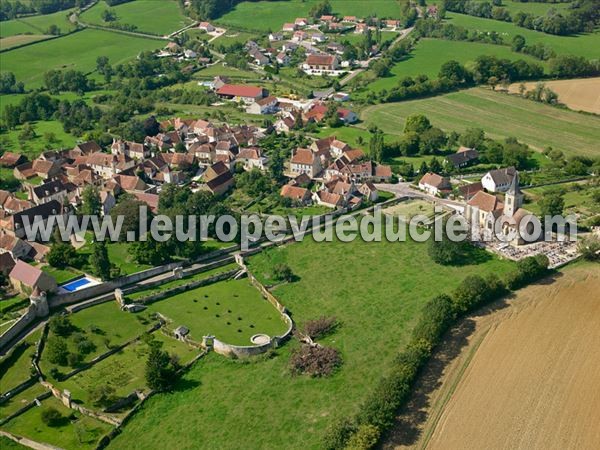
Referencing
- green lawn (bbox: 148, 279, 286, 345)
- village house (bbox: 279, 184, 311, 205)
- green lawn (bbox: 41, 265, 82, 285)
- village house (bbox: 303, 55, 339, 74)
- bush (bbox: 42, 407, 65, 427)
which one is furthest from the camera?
village house (bbox: 303, 55, 339, 74)

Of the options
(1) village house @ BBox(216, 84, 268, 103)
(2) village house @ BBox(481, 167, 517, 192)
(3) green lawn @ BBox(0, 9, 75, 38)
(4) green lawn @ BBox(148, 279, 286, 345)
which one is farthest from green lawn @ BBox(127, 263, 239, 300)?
(3) green lawn @ BBox(0, 9, 75, 38)

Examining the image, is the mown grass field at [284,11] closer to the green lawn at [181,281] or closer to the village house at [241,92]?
the village house at [241,92]

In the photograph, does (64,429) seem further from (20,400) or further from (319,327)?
(319,327)

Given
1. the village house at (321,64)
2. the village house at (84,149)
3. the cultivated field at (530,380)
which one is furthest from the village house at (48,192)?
the village house at (321,64)

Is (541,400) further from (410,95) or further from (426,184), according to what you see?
(410,95)

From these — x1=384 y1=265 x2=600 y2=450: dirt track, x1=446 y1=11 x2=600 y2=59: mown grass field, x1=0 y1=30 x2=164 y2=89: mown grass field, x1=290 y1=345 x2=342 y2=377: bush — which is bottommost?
x1=0 y1=30 x2=164 y2=89: mown grass field

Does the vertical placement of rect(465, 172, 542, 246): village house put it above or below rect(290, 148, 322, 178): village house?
above

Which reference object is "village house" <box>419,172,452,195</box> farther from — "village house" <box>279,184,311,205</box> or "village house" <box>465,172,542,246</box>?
"village house" <box>279,184,311,205</box>
